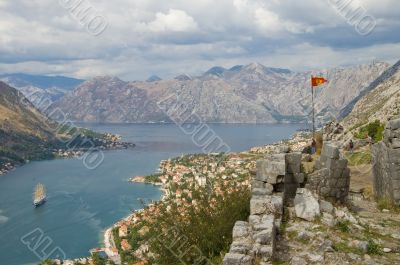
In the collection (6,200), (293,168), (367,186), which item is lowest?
(6,200)

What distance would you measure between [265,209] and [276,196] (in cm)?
144

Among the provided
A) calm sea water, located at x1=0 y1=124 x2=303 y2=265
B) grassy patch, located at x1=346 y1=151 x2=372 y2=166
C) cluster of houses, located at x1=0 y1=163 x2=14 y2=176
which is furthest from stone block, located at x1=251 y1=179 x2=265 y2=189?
cluster of houses, located at x1=0 y1=163 x2=14 y2=176

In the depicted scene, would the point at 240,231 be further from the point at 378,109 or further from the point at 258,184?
the point at 378,109

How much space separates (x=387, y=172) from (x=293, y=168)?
426 centimetres

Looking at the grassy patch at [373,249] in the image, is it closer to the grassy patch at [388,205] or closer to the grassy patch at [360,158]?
the grassy patch at [388,205]

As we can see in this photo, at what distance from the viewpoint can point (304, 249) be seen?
10.5 m

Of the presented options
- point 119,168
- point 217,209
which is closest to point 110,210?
point 119,168

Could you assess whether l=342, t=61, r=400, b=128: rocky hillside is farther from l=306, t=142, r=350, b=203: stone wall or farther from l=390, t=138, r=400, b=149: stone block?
l=306, t=142, r=350, b=203: stone wall

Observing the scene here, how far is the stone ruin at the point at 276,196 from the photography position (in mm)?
9328

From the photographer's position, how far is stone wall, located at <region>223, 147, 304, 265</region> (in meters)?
9.22

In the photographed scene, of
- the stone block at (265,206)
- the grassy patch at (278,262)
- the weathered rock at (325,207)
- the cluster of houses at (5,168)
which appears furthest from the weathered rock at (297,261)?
the cluster of houses at (5,168)

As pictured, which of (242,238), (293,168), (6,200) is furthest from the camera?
(6,200)

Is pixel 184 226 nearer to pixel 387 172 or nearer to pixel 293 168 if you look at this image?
pixel 293 168

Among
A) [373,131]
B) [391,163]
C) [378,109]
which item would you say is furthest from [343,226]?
[378,109]
